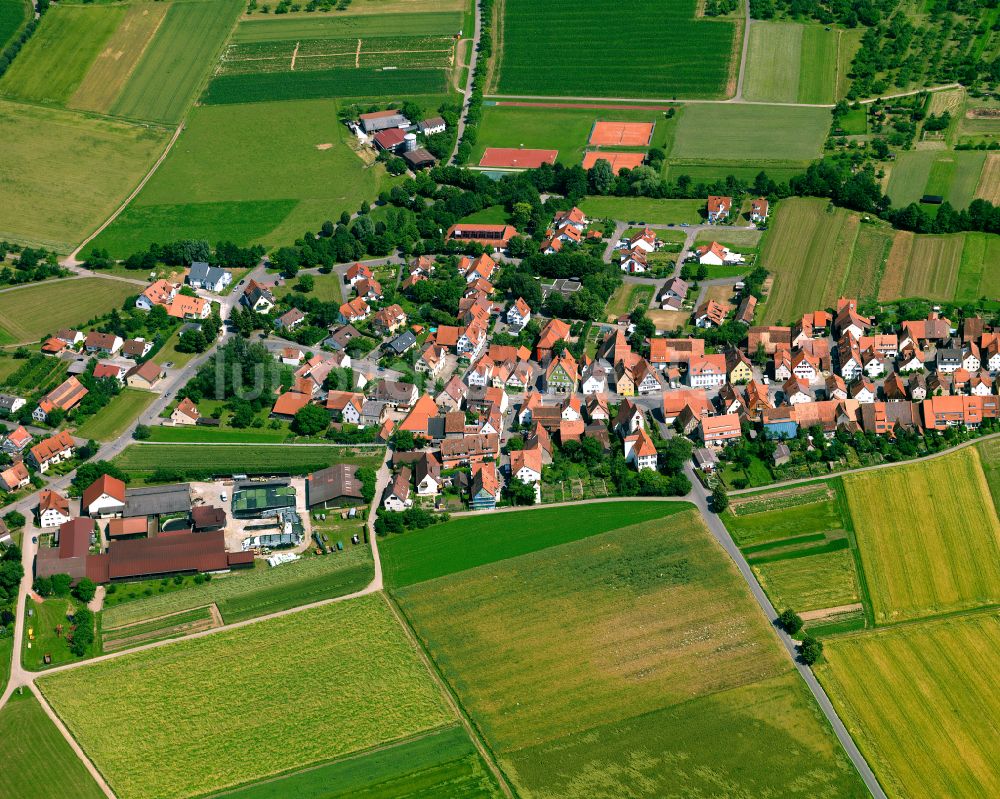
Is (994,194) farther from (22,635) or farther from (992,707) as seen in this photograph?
(22,635)

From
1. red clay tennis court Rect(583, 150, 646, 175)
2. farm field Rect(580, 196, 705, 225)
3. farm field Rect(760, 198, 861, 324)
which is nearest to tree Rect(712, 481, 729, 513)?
farm field Rect(760, 198, 861, 324)

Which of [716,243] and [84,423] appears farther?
[716,243]

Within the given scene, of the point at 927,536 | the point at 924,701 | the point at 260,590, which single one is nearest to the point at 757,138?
the point at 927,536

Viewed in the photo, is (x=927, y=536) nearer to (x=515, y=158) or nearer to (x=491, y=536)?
(x=491, y=536)

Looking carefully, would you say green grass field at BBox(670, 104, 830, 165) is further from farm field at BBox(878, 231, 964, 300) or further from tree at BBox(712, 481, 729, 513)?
tree at BBox(712, 481, 729, 513)

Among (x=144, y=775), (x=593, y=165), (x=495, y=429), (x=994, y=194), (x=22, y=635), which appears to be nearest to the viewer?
(x=144, y=775)

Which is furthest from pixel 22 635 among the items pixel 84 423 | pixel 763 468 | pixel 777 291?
pixel 777 291
